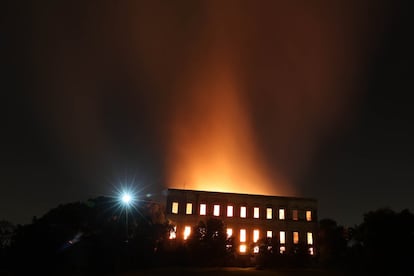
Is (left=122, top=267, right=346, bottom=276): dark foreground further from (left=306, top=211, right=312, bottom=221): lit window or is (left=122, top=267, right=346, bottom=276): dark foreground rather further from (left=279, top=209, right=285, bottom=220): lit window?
(left=306, top=211, right=312, bottom=221): lit window

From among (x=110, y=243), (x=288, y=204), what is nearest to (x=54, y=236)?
(x=110, y=243)

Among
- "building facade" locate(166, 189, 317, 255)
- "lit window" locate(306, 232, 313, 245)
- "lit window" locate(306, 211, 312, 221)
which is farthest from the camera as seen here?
"lit window" locate(306, 211, 312, 221)

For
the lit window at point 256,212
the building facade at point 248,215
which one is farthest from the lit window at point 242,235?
the lit window at point 256,212

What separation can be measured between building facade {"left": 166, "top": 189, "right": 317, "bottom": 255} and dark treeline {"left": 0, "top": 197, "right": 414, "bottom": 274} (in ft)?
45.0

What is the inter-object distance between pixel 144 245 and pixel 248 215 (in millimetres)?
27403

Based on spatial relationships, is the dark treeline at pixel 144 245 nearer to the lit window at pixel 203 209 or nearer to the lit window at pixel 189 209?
the lit window at pixel 189 209

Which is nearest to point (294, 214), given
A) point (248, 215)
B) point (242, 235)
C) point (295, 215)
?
point (295, 215)

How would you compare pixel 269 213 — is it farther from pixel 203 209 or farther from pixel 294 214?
pixel 203 209

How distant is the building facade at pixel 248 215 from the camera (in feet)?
224

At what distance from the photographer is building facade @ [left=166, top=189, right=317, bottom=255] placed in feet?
224

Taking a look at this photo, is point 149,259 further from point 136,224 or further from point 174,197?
point 174,197

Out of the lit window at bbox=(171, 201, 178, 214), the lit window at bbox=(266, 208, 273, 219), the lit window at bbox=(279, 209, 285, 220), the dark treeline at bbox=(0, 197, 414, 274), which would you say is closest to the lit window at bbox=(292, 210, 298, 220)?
the lit window at bbox=(279, 209, 285, 220)

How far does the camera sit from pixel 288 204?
7306 cm

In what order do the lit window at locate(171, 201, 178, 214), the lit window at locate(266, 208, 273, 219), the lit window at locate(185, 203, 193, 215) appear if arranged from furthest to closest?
the lit window at locate(266, 208, 273, 219) < the lit window at locate(185, 203, 193, 215) < the lit window at locate(171, 201, 178, 214)
